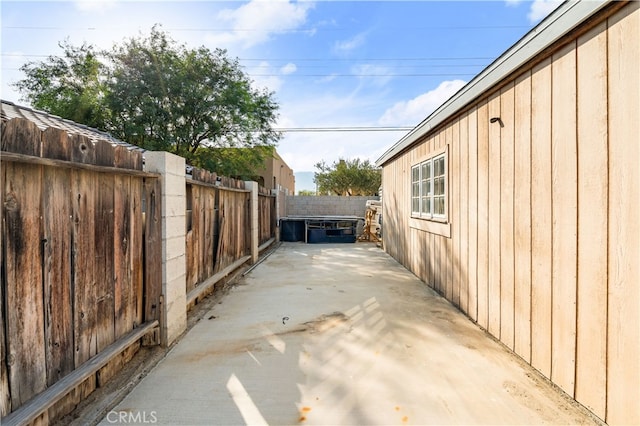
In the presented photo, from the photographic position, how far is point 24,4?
4.10 m

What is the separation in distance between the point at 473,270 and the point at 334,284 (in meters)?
2.11

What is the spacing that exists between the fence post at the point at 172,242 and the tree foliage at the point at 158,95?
30.7 feet

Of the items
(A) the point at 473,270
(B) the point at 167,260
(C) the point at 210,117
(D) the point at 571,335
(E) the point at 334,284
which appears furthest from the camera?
(C) the point at 210,117

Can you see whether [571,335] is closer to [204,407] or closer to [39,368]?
[204,407]

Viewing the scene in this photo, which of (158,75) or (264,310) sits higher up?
(158,75)

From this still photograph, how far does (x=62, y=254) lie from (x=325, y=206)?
11.7 metres

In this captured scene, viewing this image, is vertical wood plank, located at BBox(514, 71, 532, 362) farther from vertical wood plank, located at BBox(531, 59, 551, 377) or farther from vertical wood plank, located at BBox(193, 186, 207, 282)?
vertical wood plank, located at BBox(193, 186, 207, 282)

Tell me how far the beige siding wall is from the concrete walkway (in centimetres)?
25

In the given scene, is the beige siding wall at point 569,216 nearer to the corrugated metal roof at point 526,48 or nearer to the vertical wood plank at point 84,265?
the corrugated metal roof at point 526,48

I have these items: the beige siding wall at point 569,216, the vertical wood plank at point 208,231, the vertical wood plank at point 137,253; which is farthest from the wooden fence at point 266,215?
the beige siding wall at point 569,216

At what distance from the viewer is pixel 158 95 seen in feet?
34.3

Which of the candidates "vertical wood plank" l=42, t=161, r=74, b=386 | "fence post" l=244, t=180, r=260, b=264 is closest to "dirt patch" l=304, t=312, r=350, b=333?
"vertical wood plank" l=42, t=161, r=74, b=386

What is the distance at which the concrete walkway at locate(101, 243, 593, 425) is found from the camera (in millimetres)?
1725

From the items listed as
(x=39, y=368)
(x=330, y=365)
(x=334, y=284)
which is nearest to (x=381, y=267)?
(x=334, y=284)
